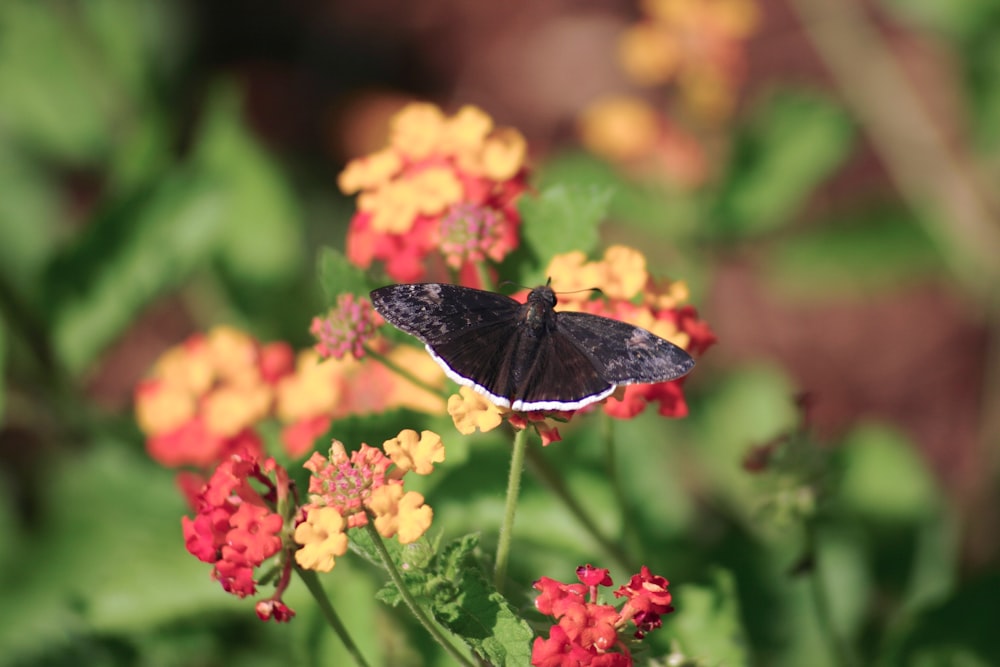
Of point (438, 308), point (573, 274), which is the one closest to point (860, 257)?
point (573, 274)

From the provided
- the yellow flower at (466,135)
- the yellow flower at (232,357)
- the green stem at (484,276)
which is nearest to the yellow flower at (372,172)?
the yellow flower at (466,135)

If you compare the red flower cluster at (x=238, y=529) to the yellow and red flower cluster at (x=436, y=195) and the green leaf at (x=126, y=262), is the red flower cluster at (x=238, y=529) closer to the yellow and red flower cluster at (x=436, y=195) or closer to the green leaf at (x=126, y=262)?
the yellow and red flower cluster at (x=436, y=195)

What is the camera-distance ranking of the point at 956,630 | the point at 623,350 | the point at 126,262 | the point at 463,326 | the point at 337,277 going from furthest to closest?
the point at 126,262 → the point at 956,630 → the point at 337,277 → the point at 463,326 → the point at 623,350

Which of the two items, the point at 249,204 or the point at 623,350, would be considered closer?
the point at 623,350

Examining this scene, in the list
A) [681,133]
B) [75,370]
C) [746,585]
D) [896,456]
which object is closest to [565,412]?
[746,585]

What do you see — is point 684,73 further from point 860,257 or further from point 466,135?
point 466,135

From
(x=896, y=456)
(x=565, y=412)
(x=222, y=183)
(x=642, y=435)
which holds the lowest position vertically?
(x=565, y=412)

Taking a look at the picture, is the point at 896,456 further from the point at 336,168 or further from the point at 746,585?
the point at 336,168
